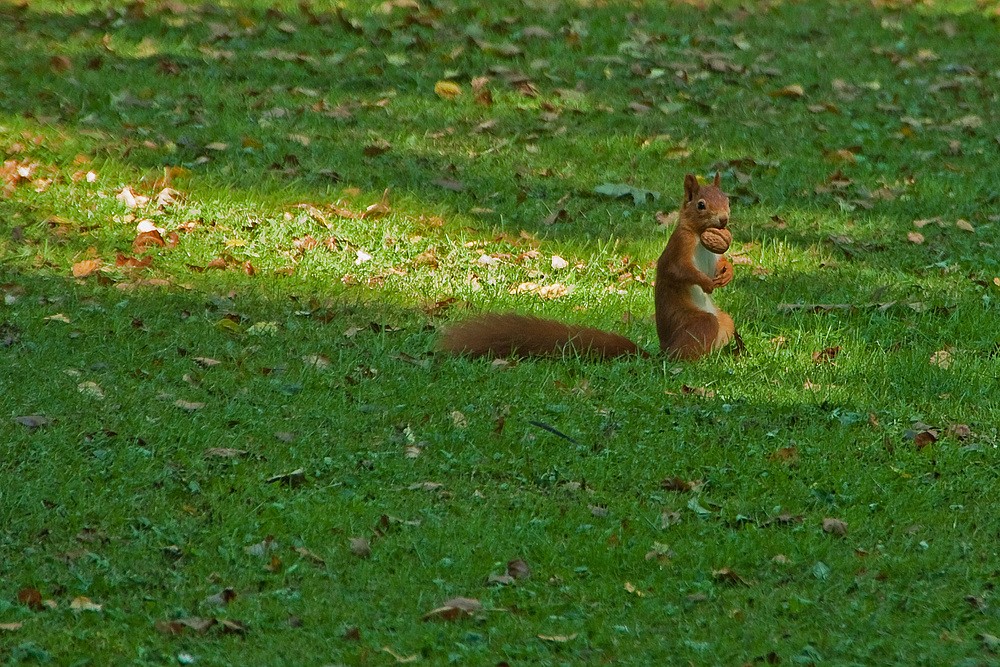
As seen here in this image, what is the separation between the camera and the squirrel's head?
210 inches

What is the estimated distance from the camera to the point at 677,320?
5484 mm

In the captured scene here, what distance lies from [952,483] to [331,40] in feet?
24.0

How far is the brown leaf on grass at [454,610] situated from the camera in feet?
12.3

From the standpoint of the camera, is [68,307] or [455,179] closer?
[68,307]

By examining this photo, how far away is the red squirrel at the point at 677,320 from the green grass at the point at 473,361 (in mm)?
92

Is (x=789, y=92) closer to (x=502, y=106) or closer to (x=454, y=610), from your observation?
(x=502, y=106)

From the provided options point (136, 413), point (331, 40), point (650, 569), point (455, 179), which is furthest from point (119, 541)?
point (331, 40)

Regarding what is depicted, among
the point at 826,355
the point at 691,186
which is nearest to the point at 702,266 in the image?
the point at 691,186

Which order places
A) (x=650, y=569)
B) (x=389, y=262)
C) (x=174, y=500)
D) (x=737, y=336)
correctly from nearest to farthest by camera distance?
(x=650, y=569)
(x=174, y=500)
(x=737, y=336)
(x=389, y=262)

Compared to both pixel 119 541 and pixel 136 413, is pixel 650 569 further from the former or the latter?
pixel 136 413

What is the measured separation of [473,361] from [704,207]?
1157 millimetres

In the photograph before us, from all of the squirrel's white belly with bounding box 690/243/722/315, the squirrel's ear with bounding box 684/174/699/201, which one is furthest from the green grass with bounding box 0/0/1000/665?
the squirrel's ear with bounding box 684/174/699/201

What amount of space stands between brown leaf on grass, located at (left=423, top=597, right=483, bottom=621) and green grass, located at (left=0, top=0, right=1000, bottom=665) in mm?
32

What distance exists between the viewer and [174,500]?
4.32 metres
